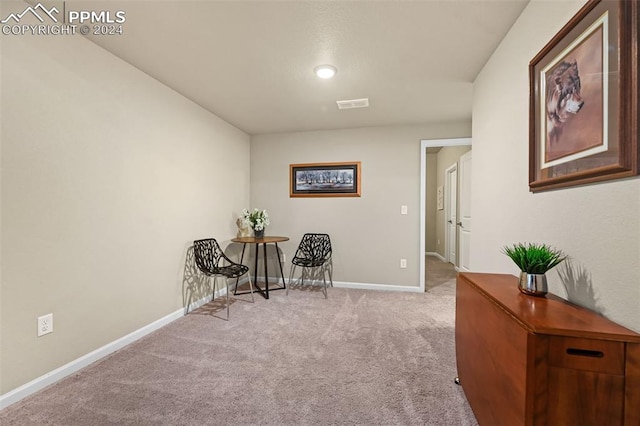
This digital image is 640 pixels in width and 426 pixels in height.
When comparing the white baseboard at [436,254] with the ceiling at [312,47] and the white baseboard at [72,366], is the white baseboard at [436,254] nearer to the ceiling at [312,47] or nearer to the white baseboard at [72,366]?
the ceiling at [312,47]

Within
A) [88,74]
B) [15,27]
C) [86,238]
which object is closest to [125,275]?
[86,238]

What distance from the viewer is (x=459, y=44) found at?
192 centimetres

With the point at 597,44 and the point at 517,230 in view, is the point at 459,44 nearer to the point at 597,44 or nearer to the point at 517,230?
the point at 597,44

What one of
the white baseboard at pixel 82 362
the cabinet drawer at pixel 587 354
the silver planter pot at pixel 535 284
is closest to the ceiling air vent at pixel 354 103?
the silver planter pot at pixel 535 284

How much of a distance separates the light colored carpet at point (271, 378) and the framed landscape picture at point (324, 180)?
183 cm

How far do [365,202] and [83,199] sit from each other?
121 inches

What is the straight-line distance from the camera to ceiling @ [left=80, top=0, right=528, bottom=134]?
1591 millimetres

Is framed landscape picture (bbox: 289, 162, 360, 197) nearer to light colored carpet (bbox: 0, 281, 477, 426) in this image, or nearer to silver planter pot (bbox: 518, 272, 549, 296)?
light colored carpet (bbox: 0, 281, 477, 426)

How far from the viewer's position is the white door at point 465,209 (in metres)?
4.34

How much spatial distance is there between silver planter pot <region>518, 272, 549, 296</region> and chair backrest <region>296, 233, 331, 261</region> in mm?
2793

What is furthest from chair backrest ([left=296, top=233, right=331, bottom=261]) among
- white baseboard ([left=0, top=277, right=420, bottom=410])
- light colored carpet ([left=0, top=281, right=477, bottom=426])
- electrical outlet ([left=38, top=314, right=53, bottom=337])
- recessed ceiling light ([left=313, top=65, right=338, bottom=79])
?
electrical outlet ([left=38, top=314, right=53, bottom=337])

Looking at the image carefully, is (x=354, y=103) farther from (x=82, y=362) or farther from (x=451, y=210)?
(x=451, y=210)

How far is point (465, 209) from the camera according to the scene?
4508mm

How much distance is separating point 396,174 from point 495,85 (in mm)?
1869
